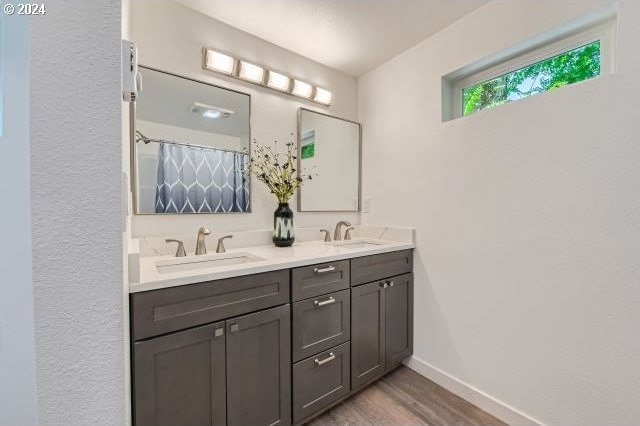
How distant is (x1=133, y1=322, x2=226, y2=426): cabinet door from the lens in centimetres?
93

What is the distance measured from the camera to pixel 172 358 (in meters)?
0.98

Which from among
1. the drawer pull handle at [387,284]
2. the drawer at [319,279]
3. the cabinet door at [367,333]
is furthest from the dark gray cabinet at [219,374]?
the drawer pull handle at [387,284]

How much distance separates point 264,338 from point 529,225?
4.64 feet

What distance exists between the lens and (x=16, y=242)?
0.60m

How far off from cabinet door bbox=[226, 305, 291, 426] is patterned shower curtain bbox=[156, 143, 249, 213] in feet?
2.59

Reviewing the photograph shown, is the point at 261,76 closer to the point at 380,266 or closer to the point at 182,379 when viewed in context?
the point at 380,266

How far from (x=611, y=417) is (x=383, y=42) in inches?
90.8

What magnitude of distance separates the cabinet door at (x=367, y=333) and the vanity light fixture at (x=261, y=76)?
1.44 meters

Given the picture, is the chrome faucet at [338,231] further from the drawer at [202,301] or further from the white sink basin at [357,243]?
the drawer at [202,301]

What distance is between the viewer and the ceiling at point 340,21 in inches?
59.2

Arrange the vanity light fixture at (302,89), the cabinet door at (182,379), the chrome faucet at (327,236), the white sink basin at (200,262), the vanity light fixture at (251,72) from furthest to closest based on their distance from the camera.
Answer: the chrome faucet at (327,236) → the vanity light fixture at (302,89) → the vanity light fixture at (251,72) → the white sink basin at (200,262) → the cabinet door at (182,379)

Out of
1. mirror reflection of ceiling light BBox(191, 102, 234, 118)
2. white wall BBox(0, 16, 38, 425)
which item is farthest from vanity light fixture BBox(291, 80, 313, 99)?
white wall BBox(0, 16, 38, 425)

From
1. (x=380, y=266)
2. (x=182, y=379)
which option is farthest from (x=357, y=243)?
(x=182, y=379)

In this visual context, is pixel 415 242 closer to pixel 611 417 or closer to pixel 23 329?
pixel 611 417
